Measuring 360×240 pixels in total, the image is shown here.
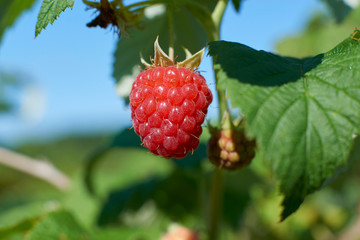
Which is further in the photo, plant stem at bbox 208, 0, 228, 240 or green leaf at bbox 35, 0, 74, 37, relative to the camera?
plant stem at bbox 208, 0, 228, 240

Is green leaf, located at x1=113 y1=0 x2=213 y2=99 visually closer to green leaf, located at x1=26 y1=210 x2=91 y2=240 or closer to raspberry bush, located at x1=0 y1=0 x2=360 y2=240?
raspberry bush, located at x1=0 y1=0 x2=360 y2=240

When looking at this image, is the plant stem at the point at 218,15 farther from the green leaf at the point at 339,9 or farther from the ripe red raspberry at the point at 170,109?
the green leaf at the point at 339,9

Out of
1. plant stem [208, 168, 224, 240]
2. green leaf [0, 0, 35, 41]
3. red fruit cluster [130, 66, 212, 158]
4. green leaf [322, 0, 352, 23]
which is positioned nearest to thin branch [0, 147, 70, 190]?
green leaf [0, 0, 35, 41]

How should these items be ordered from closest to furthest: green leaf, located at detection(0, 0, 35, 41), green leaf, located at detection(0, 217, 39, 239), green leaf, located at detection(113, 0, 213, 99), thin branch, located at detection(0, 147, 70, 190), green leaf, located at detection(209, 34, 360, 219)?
green leaf, located at detection(209, 34, 360, 219), green leaf, located at detection(0, 0, 35, 41), green leaf, located at detection(113, 0, 213, 99), green leaf, located at detection(0, 217, 39, 239), thin branch, located at detection(0, 147, 70, 190)

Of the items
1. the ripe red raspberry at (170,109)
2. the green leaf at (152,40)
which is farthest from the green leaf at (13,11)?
the ripe red raspberry at (170,109)

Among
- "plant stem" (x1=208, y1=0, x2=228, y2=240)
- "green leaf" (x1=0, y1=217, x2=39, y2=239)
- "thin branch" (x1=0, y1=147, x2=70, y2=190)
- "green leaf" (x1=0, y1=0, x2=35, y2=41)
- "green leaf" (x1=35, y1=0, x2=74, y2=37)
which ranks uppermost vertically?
"green leaf" (x1=35, y1=0, x2=74, y2=37)

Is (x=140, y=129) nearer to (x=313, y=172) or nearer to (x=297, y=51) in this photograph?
(x=313, y=172)

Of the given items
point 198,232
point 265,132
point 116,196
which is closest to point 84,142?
point 116,196
